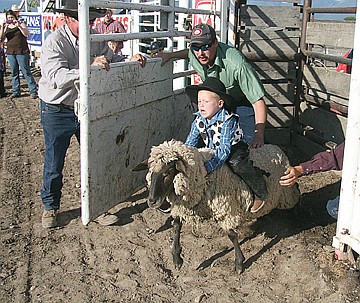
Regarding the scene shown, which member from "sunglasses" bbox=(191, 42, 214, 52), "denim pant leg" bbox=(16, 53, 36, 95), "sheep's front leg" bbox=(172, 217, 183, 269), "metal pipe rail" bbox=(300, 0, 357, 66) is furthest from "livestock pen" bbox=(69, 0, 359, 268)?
"denim pant leg" bbox=(16, 53, 36, 95)

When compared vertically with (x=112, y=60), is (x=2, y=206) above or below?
below

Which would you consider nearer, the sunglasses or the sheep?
the sheep

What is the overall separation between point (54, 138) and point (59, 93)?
41 centimetres

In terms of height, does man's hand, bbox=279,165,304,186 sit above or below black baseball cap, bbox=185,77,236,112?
below

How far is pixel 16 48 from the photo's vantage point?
11727 millimetres

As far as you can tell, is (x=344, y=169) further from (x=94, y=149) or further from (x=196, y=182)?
(x=94, y=149)

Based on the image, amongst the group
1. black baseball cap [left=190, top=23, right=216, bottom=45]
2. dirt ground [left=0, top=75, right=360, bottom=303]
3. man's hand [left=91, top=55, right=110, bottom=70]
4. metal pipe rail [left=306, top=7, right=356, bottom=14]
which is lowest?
dirt ground [left=0, top=75, right=360, bottom=303]

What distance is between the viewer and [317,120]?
258 inches

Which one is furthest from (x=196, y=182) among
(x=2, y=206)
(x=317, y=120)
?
(x=317, y=120)

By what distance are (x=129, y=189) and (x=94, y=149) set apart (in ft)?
2.88

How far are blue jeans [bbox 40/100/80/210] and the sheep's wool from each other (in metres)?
1.24

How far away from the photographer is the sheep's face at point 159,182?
3.57 m

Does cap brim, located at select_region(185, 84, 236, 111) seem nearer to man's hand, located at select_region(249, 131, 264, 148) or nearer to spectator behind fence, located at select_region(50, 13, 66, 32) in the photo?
man's hand, located at select_region(249, 131, 264, 148)

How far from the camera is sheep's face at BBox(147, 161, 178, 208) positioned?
3.57m
